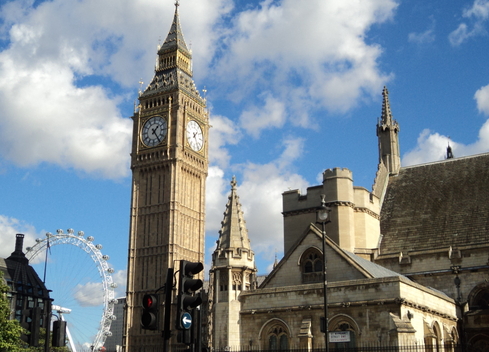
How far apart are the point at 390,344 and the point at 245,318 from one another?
8316 millimetres

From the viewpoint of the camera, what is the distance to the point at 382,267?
36.1 meters

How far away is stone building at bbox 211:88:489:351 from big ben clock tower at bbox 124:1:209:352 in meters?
45.3

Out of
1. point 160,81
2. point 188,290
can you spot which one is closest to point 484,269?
point 188,290

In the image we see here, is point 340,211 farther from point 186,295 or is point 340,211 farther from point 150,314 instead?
point 150,314

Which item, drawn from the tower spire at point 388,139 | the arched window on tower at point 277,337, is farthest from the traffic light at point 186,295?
the tower spire at point 388,139

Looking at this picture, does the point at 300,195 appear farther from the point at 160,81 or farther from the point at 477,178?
the point at 160,81

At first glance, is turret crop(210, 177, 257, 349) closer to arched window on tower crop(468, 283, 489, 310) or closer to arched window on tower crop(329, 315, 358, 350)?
arched window on tower crop(329, 315, 358, 350)

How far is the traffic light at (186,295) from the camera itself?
1282cm

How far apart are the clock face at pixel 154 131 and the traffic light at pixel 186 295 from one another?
79.5m

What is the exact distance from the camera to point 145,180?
92250mm

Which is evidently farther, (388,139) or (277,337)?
(388,139)

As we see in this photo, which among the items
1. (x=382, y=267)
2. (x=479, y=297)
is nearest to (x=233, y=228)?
(x=382, y=267)

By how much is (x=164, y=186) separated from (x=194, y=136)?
30.8 feet

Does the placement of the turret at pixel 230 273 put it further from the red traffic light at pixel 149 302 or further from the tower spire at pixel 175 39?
the tower spire at pixel 175 39
